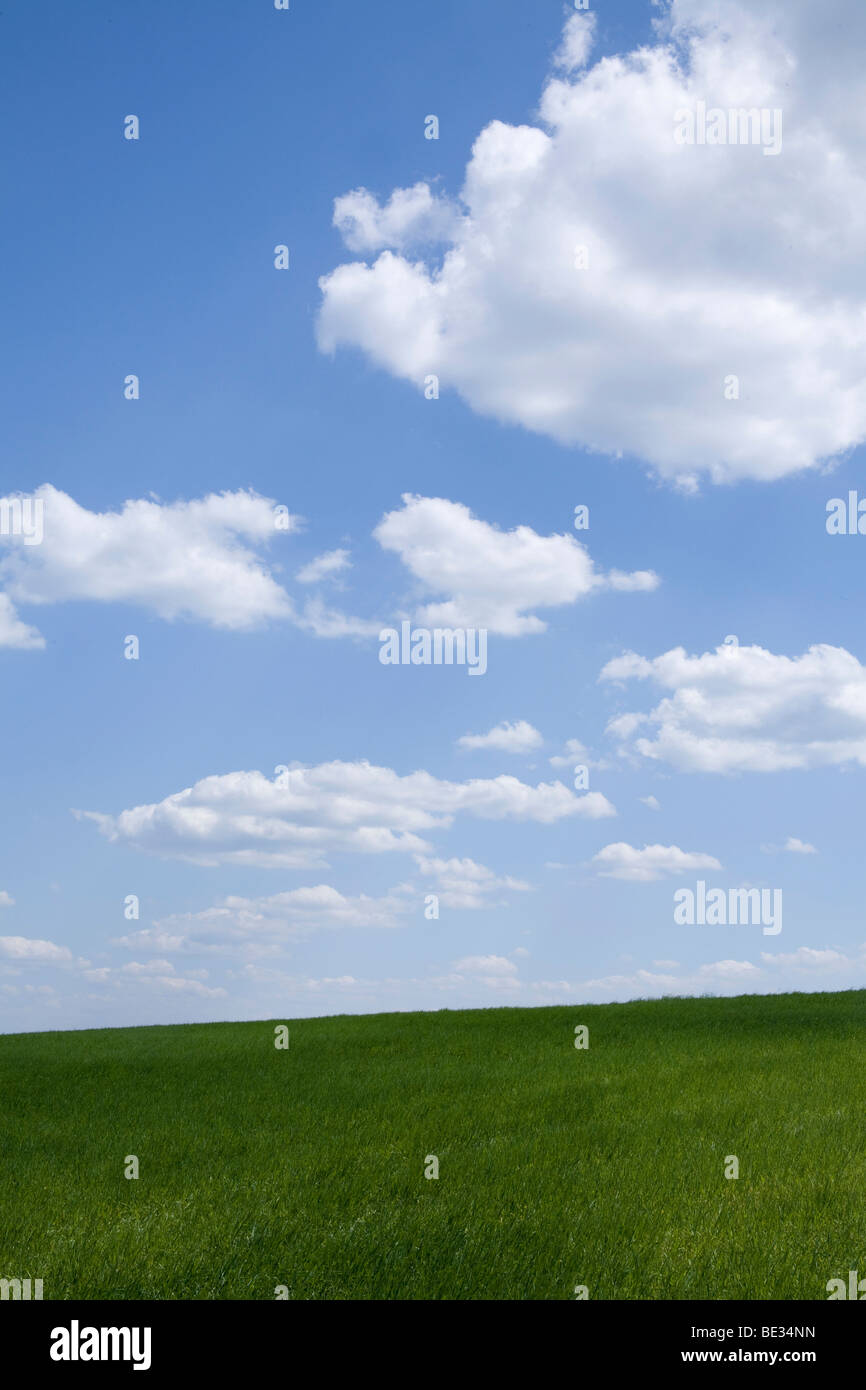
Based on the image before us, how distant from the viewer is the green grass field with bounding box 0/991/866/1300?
11055mm

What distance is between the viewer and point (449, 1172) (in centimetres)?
1430

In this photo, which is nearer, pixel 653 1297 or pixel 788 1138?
A: pixel 653 1297

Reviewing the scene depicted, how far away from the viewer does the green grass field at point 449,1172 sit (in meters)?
11.1

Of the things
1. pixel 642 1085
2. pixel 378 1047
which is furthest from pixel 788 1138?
pixel 378 1047

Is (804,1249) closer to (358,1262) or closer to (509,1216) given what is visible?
(509,1216)

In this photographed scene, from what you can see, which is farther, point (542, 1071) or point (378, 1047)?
point (378, 1047)

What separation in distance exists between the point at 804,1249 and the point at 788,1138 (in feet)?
15.8

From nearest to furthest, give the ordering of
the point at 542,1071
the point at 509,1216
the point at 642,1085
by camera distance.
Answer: the point at 509,1216
the point at 642,1085
the point at 542,1071
